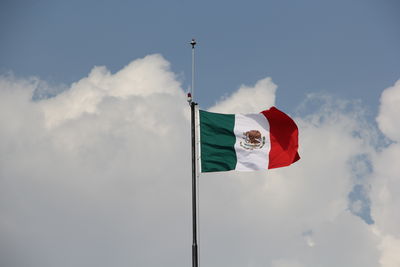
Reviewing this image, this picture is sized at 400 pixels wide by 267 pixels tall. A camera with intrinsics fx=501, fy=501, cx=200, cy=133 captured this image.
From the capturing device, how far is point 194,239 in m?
25.1

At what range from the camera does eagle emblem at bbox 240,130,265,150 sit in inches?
1143

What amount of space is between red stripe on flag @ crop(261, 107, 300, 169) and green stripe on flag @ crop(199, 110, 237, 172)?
2338mm

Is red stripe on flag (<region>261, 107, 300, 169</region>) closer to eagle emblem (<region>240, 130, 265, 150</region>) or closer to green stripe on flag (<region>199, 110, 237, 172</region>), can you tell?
eagle emblem (<region>240, 130, 265, 150</region>)

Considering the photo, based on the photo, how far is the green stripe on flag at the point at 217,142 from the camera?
1089 inches

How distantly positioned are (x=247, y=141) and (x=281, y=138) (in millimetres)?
2094

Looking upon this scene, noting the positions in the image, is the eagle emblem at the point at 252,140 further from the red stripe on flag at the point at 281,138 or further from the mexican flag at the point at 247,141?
the red stripe on flag at the point at 281,138

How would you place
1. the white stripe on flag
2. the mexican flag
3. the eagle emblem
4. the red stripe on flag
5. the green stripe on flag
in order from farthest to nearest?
the eagle emblem < the red stripe on flag < the white stripe on flag < the mexican flag < the green stripe on flag

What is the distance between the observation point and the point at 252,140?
29234 mm

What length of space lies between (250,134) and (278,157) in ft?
6.90

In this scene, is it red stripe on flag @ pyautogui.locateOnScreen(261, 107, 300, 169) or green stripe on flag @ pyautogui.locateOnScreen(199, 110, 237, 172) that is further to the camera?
red stripe on flag @ pyautogui.locateOnScreen(261, 107, 300, 169)

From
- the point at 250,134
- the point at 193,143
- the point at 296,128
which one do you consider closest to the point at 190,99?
the point at 193,143

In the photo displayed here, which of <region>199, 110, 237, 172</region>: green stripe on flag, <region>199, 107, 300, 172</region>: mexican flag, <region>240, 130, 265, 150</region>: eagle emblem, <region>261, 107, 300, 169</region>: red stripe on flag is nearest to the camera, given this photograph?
<region>199, 110, 237, 172</region>: green stripe on flag

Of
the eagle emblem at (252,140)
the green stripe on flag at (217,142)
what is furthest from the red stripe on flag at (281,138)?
the green stripe on flag at (217,142)

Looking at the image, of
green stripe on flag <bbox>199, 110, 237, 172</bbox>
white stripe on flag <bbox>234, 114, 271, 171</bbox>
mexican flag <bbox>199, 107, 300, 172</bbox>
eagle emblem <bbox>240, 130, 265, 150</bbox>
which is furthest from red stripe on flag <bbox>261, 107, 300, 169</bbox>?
green stripe on flag <bbox>199, 110, 237, 172</bbox>
